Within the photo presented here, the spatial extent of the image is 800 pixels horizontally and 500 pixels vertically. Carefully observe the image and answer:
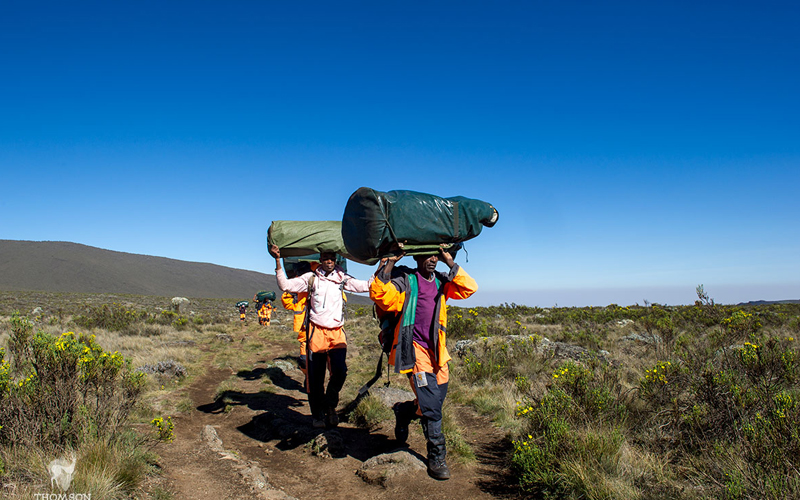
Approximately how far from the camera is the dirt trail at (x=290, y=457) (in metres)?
3.88

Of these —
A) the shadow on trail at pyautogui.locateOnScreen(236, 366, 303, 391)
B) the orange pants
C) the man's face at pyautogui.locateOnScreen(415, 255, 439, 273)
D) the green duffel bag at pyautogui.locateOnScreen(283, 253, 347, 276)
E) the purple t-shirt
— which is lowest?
the shadow on trail at pyautogui.locateOnScreen(236, 366, 303, 391)

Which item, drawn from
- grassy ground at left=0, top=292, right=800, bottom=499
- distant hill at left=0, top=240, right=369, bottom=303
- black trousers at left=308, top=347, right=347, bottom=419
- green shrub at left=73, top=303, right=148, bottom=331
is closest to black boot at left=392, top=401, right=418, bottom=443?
grassy ground at left=0, top=292, right=800, bottom=499

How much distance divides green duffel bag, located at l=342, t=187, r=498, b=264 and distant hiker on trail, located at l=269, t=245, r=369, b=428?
154 centimetres

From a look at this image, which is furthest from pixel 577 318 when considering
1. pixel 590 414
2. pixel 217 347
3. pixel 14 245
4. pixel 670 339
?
pixel 14 245

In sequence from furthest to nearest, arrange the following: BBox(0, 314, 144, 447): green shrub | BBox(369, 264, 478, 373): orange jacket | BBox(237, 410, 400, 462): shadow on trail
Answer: BBox(237, 410, 400, 462): shadow on trail → BBox(369, 264, 478, 373): orange jacket → BBox(0, 314, 144, 447): green shrub

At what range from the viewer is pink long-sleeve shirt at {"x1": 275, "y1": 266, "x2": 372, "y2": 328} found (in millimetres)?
5695

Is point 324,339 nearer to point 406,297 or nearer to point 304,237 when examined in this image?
point 304,237

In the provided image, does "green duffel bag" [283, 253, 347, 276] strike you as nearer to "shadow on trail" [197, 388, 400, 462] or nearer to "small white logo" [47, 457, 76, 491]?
"shadow on trail" [197, 388, 400, 462]

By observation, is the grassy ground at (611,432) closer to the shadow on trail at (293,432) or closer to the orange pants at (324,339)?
the shadow on trail at (293,432)

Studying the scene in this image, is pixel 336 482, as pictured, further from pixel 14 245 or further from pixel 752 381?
pixel 14 245

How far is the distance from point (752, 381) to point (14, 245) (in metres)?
155

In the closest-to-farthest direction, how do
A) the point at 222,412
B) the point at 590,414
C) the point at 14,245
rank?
the point at 590,414 → the point at 222,412 → the point at 14,245

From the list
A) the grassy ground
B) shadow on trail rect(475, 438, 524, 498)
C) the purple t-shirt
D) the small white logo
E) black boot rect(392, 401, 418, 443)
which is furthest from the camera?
black boot rect(392, 401, 418, 443)

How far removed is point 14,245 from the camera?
387 feet
